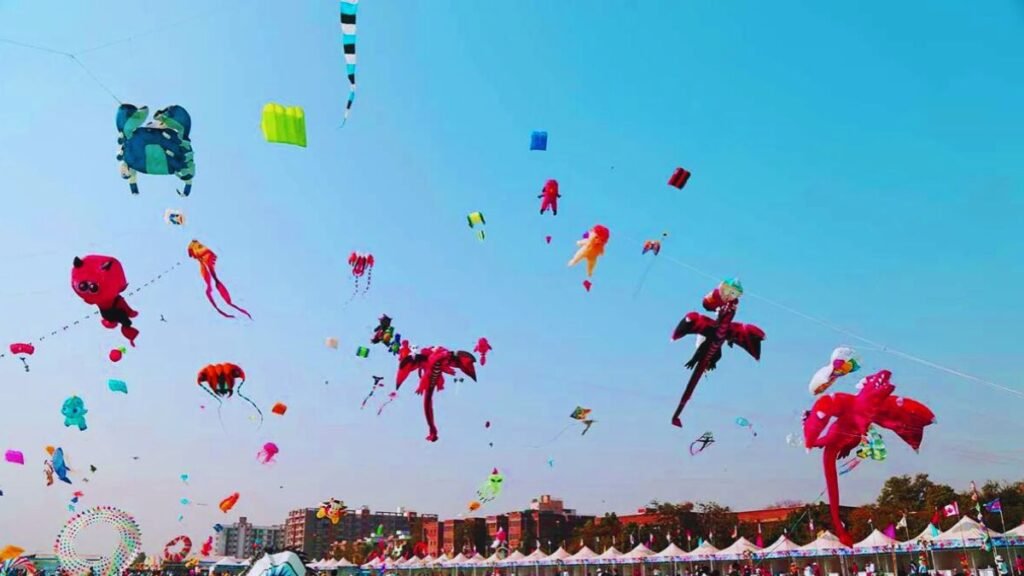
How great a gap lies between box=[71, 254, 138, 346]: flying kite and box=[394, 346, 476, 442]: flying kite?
22.8 feet

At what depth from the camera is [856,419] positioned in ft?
51.1

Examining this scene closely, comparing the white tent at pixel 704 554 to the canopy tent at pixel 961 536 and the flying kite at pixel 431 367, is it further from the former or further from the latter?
the flying kite at pixel 431 367

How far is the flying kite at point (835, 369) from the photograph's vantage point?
50.2 ft

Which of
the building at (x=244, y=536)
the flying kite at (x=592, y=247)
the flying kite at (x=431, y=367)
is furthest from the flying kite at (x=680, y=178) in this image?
the building at (x=244, y=536)

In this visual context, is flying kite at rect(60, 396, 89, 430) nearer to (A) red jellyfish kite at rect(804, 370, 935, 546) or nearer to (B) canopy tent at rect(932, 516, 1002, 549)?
(A) red jellyfish kite at rect(804, 370, 935, 546)

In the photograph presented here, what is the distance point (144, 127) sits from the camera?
40.1 ft

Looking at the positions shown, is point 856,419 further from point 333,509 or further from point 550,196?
point 333,509

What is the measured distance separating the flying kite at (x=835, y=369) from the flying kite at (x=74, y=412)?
1709 cm

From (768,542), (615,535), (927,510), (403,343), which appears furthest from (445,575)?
(403,343)

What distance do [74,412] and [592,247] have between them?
13259mm

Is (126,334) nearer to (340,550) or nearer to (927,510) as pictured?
(927,510)

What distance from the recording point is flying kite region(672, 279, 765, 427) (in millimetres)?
15023

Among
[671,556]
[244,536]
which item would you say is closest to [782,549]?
[671,556]

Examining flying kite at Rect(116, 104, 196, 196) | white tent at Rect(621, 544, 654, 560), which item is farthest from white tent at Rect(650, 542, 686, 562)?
flying kite at Rect(116, 104, 196, 196)
